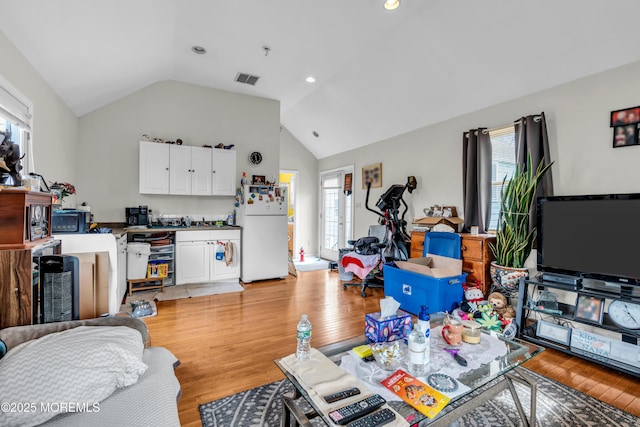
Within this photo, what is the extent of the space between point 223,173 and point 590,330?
472 cm

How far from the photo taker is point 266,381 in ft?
6.56

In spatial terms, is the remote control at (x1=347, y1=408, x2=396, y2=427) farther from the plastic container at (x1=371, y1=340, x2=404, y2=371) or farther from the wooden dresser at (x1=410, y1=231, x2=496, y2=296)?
the wooden dresser at (x1=410, y1=231, x2=496, y2=296)

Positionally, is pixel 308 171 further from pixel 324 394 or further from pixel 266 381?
pixel 324 394

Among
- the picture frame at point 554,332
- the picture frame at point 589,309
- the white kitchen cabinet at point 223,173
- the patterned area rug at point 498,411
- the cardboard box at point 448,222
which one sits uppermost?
the white kitchen cabinet at point 223,173

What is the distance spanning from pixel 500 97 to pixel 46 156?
4.77 meters

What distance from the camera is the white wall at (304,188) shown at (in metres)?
6.54

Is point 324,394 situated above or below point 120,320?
below

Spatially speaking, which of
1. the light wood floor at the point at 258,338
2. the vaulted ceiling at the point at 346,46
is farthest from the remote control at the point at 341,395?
the vaulted ceiling at the point at 346,46

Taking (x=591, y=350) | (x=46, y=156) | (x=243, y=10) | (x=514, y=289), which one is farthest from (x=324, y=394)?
(x=46, y=156)

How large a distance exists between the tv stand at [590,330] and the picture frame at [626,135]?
1.15 m

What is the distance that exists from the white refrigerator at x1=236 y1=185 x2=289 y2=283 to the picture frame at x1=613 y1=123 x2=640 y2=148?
3.75 metres

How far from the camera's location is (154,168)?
13.9ft

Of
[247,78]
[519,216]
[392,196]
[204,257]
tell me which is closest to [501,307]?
[519,216]

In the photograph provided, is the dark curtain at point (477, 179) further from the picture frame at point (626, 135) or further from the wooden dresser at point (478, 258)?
the picture frame at point (626, 135)
